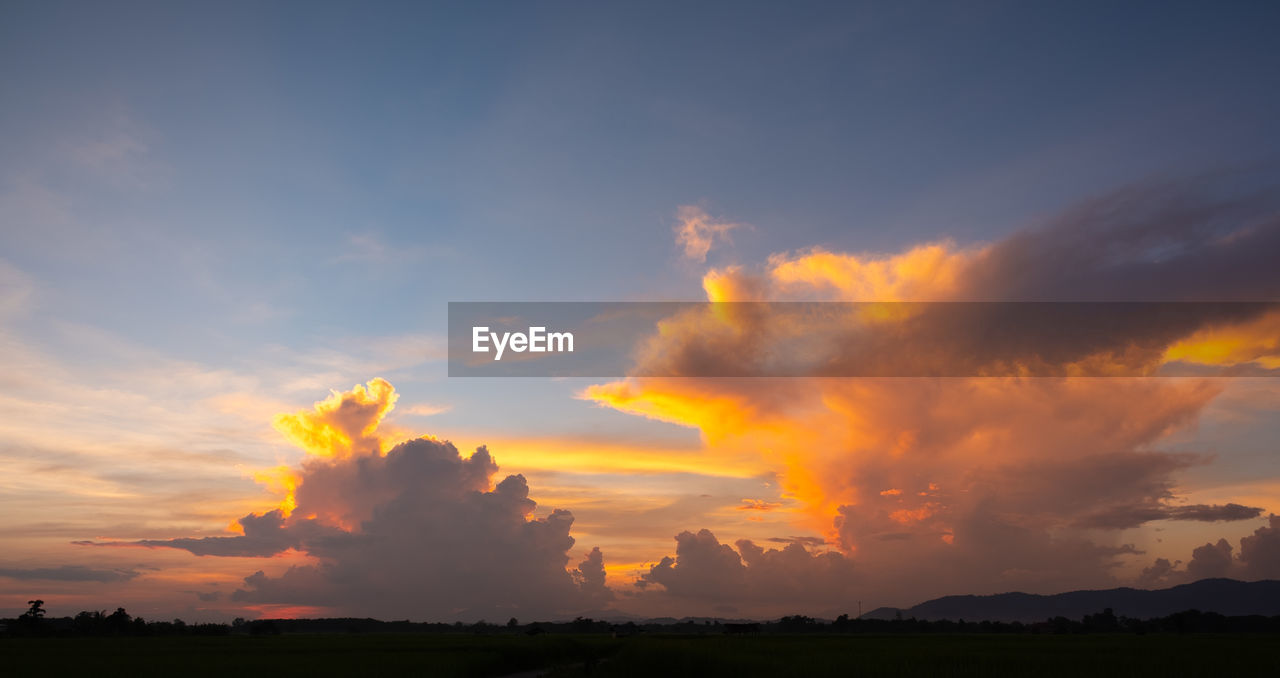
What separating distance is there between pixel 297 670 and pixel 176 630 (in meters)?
130

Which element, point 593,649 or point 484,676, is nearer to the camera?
point 484,676

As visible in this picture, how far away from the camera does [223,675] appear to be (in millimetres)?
36625

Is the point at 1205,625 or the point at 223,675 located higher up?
the point at 223,675

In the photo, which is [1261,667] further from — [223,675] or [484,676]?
[223,675]

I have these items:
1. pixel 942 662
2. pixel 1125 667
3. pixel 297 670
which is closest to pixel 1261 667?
pixel 1125 667

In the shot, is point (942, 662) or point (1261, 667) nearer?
point (1261, 667)

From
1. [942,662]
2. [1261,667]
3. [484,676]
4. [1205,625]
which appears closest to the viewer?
[1261,667]

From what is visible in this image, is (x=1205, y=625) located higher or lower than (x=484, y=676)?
lower

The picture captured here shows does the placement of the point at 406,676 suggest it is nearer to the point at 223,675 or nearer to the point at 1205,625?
the point at 223,675

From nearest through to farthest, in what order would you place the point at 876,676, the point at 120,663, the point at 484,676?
the point at 876,676
the point at 120,663
the point at 484,676

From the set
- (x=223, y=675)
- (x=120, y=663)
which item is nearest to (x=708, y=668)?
(x=223, y=675)

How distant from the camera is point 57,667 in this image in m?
41.0

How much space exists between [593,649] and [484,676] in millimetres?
31947

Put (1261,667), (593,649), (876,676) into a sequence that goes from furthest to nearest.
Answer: (593,649) → (1261,667) → (876,676)
